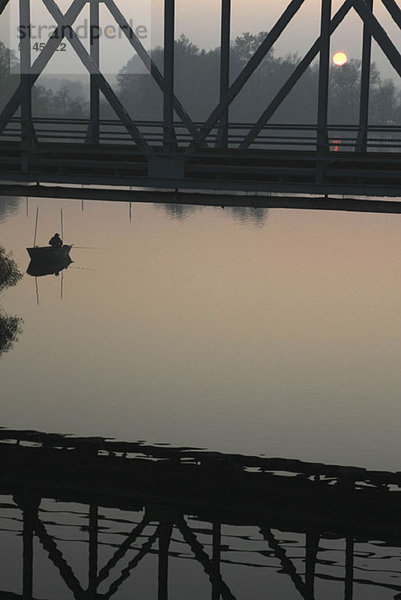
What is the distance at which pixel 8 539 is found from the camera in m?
34.0

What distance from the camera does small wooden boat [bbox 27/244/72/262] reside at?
334ft

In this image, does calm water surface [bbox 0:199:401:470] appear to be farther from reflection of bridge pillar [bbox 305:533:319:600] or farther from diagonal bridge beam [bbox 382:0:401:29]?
diagonal bridge beam [bbox 382:0:401:29]

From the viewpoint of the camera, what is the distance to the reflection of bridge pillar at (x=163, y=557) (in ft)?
92.5

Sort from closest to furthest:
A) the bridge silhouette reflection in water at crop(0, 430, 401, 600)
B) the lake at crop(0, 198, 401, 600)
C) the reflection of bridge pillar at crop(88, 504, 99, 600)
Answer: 1. the bridge silhouette reflection in water at crop(0, 430, 401, 600)
2. the reflection of bridge pillar at crop(88, 504, 99, 600)
3. the lake at crop(0, 198, 401, 600)

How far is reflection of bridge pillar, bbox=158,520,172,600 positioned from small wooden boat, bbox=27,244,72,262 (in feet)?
241

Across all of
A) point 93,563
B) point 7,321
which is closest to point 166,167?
point 93,563

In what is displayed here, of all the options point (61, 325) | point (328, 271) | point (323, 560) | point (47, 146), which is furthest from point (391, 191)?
point (328, 271)

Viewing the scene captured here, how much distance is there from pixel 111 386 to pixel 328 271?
52716 mm

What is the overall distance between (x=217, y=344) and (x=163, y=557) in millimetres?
41735

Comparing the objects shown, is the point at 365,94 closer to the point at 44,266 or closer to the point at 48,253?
the point at 44,266

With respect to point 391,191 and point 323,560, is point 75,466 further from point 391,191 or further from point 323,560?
point 391,191

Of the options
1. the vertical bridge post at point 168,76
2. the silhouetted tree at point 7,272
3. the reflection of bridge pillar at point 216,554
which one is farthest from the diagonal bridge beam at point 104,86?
the silhouetted tree at point 7,272

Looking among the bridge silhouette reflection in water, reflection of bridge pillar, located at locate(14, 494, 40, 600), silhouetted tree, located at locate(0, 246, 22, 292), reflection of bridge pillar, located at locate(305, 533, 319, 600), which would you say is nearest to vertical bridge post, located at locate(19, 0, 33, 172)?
the bridge silhouette reflection in water

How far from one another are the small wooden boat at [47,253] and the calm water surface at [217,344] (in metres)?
2.52
